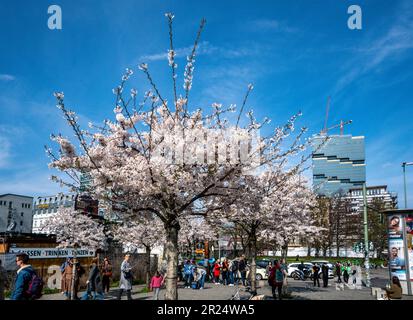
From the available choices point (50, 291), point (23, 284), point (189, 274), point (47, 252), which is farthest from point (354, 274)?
point (23, 284)

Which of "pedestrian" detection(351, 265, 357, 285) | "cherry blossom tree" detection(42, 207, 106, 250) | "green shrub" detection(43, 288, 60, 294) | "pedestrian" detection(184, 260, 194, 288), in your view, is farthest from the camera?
"pedestrian" detection(351, 265, 357, 285)

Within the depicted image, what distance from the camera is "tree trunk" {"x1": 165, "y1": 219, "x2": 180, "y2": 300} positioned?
8.48m

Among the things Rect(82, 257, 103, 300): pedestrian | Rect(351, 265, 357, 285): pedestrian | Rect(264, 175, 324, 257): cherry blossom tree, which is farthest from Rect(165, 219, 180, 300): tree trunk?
Rect(351, 265, 357, 285): pedestrian

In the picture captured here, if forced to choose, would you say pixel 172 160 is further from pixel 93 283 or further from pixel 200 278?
pixel 200 278

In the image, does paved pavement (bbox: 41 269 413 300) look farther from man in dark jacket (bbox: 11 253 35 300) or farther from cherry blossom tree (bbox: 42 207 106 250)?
man in dark jacket (bbox: 11 253 35 300)

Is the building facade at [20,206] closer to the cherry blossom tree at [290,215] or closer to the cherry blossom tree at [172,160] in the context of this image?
the cherry blossom tree at [290,215]

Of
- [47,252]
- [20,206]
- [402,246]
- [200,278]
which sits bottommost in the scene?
[200,278]

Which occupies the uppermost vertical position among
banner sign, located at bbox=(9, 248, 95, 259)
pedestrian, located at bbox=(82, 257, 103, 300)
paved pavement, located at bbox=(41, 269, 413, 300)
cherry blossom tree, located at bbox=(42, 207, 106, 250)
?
cherry blossom tree, located at bbox=(42, 207, 106, 250)

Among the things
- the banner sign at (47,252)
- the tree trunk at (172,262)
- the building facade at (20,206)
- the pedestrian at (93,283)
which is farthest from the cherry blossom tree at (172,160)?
the building facade at (20,206)

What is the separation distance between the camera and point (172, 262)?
8.64 meters

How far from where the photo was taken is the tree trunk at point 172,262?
8.48 meters
